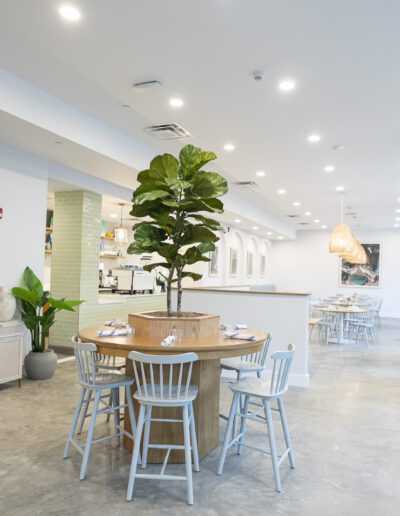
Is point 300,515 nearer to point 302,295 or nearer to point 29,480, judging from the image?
point 29,480

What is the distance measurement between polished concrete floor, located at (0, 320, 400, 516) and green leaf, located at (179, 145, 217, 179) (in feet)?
7.08

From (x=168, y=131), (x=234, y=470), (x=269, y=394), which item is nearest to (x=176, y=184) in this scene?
(x=269, y=394)

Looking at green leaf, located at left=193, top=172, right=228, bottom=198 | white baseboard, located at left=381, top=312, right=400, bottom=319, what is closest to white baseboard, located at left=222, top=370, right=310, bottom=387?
green leaf, located at left=193, top=172, right=228, bottom=198

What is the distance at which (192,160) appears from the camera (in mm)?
3375

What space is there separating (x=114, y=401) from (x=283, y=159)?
467 centimetres

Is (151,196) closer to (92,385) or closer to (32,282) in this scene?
(92,385)

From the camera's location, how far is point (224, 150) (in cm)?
632

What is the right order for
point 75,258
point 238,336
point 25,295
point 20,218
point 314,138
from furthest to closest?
1. point 75,258
2. point 314,138
3. point 20,218
4. point 25,295
5. point 238,336

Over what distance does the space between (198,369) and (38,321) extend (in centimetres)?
Result: 296

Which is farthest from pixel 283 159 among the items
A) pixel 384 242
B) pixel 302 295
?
pixel 384 242

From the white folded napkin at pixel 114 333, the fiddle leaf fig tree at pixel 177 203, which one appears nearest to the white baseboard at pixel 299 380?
the fiddle leaf fig tree at pixel 177 203

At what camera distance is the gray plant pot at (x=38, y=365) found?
214 inches

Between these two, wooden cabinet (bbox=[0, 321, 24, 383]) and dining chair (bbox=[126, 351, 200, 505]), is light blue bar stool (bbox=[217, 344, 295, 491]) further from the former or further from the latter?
wooden cabinet (bbox=[0, 321, 24, 383])

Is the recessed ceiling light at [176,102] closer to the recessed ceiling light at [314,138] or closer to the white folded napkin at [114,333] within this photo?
the recessed ceiling light at [314,138]
